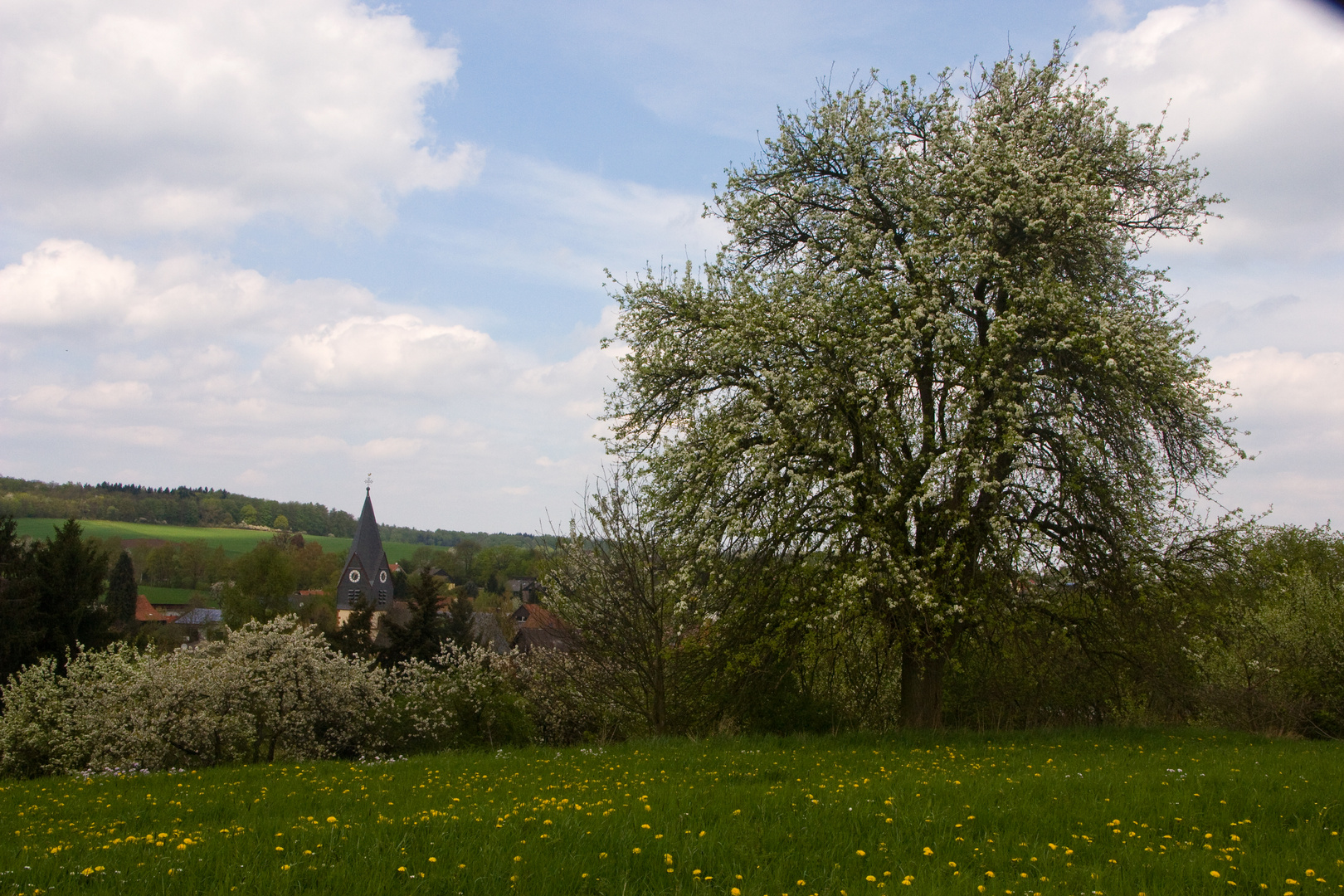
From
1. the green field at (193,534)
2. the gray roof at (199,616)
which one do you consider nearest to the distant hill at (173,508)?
the green field at (193,534)

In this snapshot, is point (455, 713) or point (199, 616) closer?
point (455, 713)

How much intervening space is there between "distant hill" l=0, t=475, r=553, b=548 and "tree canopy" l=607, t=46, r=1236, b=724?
93.0 meters

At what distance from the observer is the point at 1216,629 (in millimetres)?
13203

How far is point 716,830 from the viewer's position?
5672mm

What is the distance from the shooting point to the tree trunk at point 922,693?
541 inches

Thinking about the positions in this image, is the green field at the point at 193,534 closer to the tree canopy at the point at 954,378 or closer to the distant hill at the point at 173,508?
the distant hill at the point at 173,508

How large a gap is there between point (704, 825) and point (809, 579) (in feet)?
22.5

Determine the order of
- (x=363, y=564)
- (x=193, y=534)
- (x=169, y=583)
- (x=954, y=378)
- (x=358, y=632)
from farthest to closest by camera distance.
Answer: (x=193, y=534)
(x=169, y=583)
(x=363, y=564)
(x=358, y=632)
(x=954, y=378)

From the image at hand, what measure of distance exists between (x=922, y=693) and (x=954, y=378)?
538cm

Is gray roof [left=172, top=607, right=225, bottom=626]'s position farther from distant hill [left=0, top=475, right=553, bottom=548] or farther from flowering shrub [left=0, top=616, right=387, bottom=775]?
flowering shrub [left=0, top=616, right=387, bottom=775]

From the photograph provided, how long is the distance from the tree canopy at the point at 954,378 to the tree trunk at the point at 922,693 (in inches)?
1.5

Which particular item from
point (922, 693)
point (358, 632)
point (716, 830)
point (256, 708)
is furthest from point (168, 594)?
point (716, 830)

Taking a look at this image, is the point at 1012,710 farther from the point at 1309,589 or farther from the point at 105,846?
the point at 105,846

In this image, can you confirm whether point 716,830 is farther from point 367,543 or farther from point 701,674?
point 367,543
